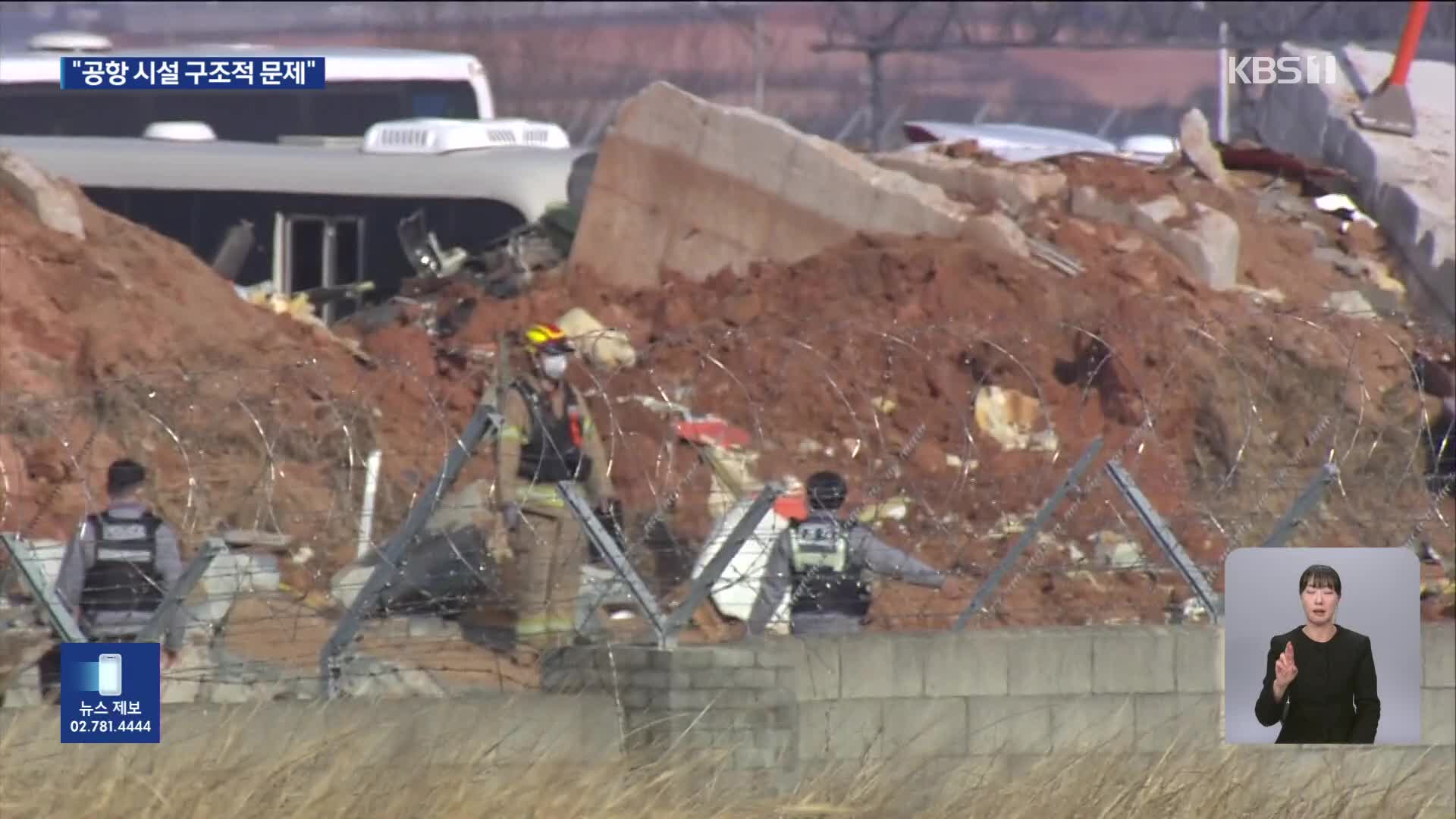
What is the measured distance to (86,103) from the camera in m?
19.3

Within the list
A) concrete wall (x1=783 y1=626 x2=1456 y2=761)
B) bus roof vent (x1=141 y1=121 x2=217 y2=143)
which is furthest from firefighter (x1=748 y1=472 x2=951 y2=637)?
bus roof vent (x1=141 y1=121 x2=217 y2=143)

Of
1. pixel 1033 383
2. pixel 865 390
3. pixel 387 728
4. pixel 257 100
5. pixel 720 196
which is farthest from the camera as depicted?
pixel 257 100

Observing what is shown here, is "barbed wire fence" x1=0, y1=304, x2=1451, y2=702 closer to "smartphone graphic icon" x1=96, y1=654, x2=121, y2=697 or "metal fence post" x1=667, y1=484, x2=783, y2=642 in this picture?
"metal fence post" x1=667, y1=484, x2=783, y2=642

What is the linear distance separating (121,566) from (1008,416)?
6204mm

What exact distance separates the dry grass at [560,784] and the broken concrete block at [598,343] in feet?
19.5

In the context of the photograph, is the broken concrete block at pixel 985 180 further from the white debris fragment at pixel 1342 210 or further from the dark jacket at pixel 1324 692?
the dark jacket at pixel 1324 692

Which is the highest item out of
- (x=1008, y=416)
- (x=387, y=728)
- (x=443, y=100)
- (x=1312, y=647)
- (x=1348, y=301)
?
(x=1312, y=647)

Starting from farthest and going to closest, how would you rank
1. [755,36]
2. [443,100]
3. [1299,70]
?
[755,36], [443,100], [1299,70]

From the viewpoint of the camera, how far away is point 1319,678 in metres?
5.84

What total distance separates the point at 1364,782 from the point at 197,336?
791 cm

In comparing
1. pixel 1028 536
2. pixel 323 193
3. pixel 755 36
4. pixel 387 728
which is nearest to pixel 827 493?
pixel 1028 536

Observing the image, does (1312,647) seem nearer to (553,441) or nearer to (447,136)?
(553,441)

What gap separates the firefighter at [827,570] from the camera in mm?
8547
